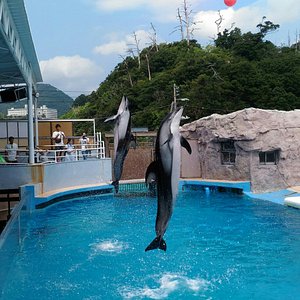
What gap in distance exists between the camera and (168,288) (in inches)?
258

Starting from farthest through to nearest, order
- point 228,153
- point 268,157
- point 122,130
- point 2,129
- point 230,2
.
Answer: point 2,129
point 228,153
point 268,157
point 230,2
point 122,130

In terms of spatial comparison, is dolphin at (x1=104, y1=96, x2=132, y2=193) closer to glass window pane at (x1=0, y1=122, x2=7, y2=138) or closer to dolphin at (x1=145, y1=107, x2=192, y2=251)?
dolphin at (x1=145, y1=107, x2=192, y2=251)

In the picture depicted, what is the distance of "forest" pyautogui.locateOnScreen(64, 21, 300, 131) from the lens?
88.8 feet

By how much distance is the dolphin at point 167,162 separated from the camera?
10.9 feet

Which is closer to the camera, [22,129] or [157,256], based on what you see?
[157,256]

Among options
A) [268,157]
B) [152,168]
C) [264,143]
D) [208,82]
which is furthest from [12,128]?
[152,168]

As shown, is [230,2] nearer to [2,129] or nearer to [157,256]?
[157,256]

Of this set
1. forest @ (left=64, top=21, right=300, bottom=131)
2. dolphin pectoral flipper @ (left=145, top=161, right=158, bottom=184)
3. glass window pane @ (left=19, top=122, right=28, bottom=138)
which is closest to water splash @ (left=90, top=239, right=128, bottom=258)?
dolphin pectoral flipper @ (left=145, top=161, right=158, bottom=184)

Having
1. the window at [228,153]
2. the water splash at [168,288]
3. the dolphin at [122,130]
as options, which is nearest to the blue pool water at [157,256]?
the water splash at [168,288]

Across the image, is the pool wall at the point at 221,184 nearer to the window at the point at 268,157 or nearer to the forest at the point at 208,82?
the window at the point at 268,157

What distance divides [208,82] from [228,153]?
37.6ft

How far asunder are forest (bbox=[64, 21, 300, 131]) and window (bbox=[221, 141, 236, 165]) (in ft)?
20.0

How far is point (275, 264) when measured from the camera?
7672mm

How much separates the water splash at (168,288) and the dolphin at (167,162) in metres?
2.73
